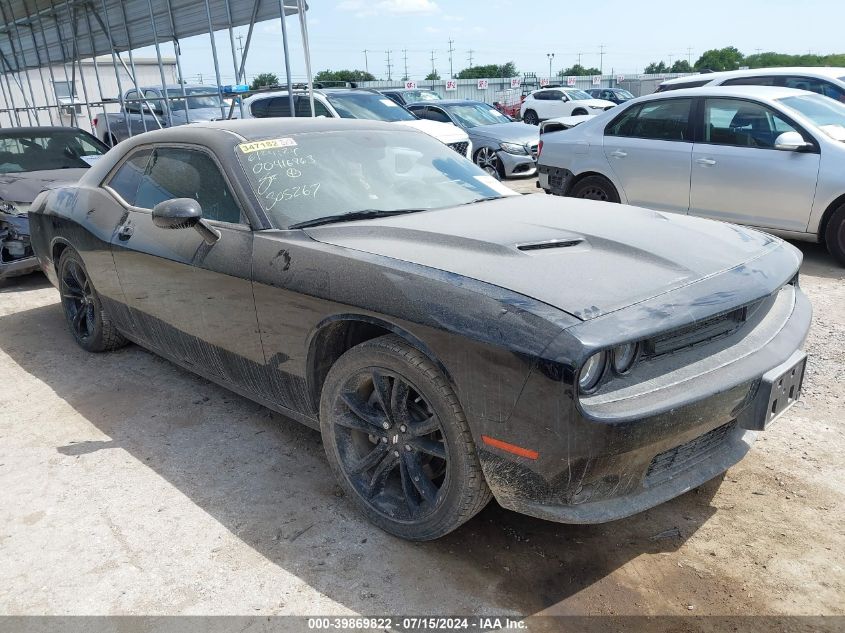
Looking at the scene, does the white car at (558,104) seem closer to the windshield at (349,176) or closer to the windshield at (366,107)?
the windshield at (366,107)

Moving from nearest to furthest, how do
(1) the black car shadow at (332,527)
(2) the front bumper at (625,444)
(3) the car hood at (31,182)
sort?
(2) the front bumper at (625,444), (1) the black car shadow at (332,527), (3) the car hood at (31,182)

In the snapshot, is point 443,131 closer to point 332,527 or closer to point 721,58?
point 332,527

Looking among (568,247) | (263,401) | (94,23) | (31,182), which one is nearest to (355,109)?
(31,182)

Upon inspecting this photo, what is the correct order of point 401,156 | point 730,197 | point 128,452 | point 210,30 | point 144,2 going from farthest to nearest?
point 144,2, point 210,30, point 730,197, point 401,156, point 128,452

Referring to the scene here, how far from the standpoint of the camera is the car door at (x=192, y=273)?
303 centimetres

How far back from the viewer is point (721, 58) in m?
68.6

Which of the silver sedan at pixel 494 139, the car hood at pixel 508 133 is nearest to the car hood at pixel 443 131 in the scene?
the silver sedan at pixel 494 139

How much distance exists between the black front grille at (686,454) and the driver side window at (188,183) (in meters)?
2.05

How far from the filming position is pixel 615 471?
206 cm

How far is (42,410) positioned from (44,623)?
6.31 feet

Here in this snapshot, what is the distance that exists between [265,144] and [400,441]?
164 cm

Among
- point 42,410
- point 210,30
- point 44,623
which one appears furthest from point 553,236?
point 210,30

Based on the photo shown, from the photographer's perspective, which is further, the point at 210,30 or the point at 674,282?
the point at 210,30

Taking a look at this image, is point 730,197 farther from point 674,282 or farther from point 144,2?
point 144,2
